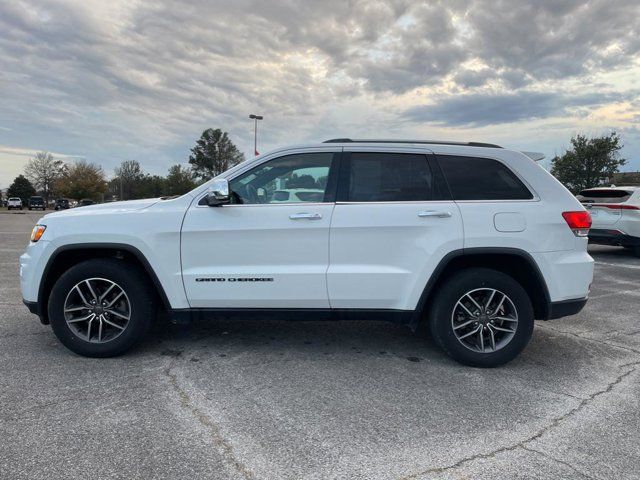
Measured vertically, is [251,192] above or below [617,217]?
above

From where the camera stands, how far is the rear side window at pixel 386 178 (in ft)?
13.0

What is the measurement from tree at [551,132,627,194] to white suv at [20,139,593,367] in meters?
24.4

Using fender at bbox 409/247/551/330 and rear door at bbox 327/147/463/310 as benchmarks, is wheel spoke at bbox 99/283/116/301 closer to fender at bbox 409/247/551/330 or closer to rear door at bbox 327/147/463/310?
rear door at bbox 327/147/463/310

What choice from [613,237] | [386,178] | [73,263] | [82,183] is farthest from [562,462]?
[82,183]

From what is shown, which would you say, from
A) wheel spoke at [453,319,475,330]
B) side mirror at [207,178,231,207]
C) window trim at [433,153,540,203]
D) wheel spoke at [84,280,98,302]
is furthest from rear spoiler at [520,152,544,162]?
wheel spoke at [84,280,98,302]

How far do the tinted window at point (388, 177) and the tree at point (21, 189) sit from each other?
296ft

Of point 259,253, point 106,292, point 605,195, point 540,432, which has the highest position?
point 605,195

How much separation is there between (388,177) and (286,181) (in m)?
0.87

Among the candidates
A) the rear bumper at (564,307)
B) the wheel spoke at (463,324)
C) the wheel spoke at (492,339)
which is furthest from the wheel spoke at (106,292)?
the rear bumper at (564,307)

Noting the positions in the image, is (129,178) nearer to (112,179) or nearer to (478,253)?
(112,179)

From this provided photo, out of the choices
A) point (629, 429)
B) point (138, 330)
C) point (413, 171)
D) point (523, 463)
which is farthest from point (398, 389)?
point (138, 330)

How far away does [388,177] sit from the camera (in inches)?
158

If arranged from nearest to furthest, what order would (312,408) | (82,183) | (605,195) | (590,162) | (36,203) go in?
(312,408), (605,195), (590,162), (36,203), (82,183)

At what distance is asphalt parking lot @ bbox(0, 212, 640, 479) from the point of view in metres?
2.59
